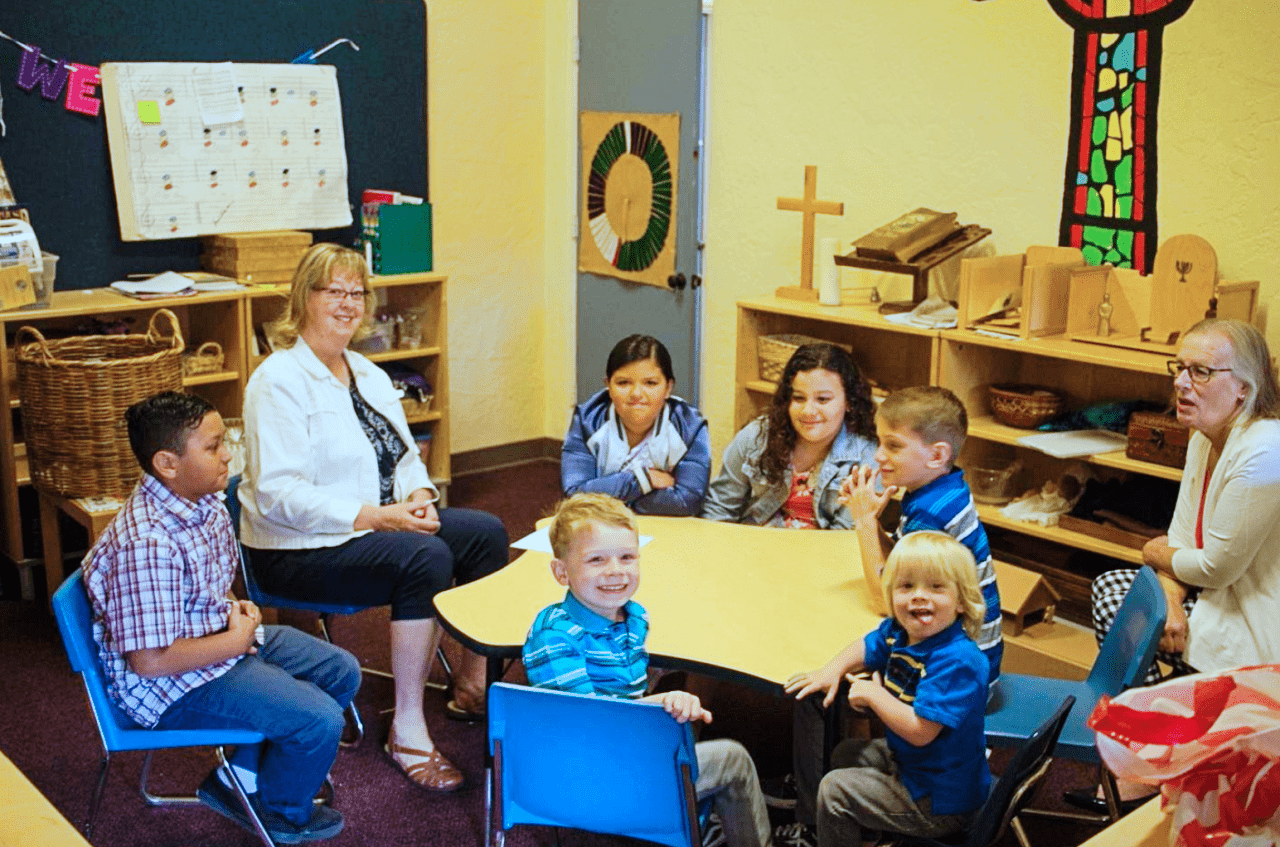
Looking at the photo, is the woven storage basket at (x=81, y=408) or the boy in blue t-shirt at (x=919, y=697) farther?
the woven storage basket at (x=81, y=408)

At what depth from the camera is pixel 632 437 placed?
142 inches

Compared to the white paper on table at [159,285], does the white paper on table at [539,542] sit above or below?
below

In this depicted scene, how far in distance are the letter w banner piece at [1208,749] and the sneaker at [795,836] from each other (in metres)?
1.63

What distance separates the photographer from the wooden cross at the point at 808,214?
15.2 ft

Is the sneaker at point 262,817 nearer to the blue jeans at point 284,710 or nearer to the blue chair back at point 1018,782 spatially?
the blue jeans at point 284,710

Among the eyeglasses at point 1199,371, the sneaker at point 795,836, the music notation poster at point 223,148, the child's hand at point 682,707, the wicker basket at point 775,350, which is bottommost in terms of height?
the sneaker at point 795,836

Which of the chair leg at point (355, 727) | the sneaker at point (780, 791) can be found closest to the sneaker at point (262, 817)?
the chair leg at point (355, 727)

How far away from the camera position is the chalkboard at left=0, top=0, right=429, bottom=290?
4559 millimetres

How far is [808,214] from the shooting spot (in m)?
4.68

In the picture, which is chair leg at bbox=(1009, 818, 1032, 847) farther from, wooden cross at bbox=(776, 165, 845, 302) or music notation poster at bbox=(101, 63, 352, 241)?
music notation poster at bbox=(101, 63, 352, 241)

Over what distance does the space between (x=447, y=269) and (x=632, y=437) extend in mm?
2416

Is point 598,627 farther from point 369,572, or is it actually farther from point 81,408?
point 81,408

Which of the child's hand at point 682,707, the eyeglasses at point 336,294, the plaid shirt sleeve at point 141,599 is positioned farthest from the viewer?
the eyeglasses at point 336,294

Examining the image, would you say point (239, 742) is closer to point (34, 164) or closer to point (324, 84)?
point (34, 164)
